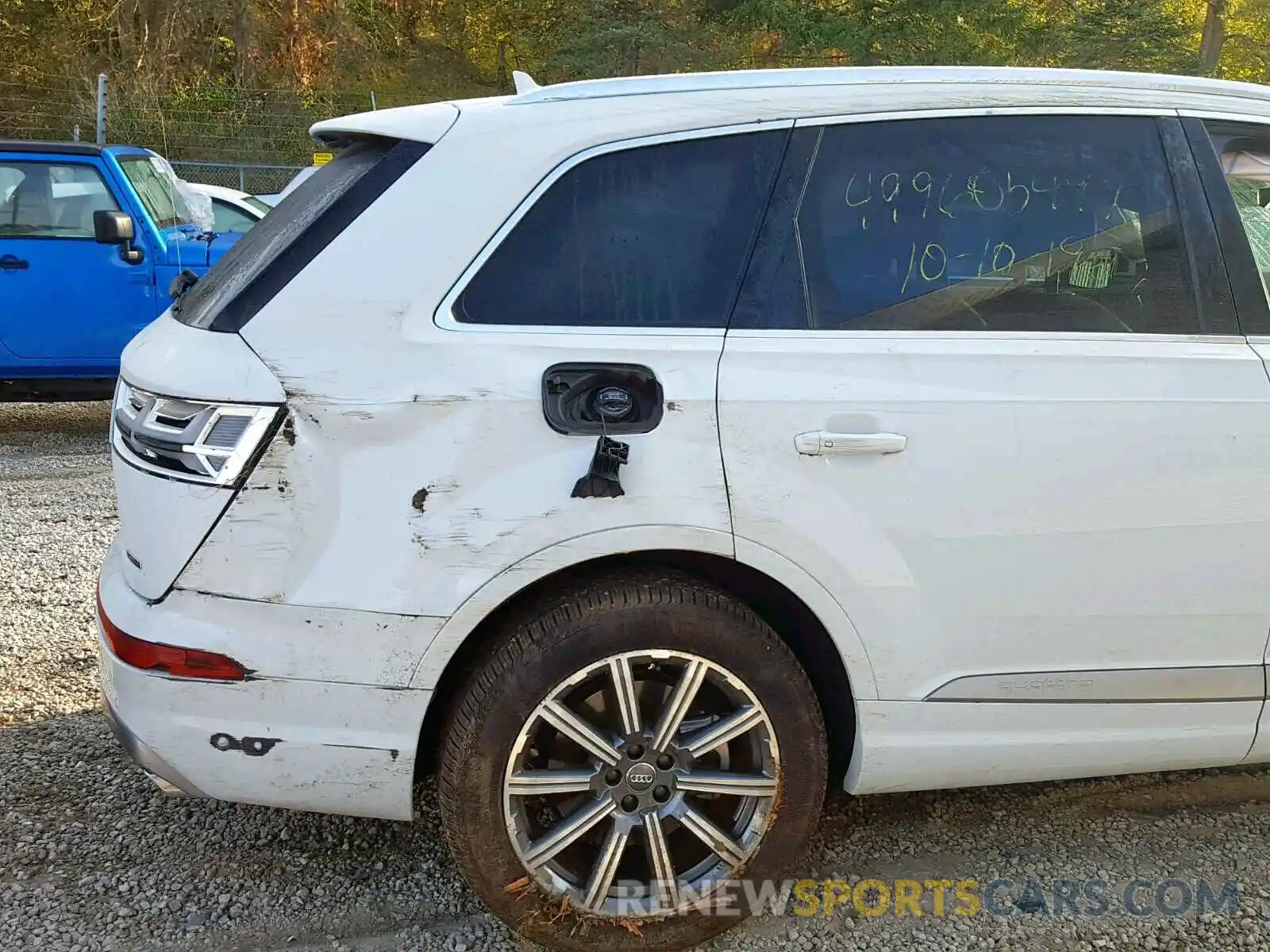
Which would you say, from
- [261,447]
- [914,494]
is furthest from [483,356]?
[914,494]

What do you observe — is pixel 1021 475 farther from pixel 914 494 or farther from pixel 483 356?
pixel 483 356

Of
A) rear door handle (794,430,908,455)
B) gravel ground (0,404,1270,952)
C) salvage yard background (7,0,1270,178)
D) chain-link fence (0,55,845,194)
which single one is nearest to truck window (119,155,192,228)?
gravel ground (0,404,1270,952)

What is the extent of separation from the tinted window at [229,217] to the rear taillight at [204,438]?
24.3ft

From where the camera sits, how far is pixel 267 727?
222cm

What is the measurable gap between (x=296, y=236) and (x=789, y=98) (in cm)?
111

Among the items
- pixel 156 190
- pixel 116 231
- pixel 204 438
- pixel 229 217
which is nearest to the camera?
pixel 204 438

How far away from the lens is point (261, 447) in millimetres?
2133

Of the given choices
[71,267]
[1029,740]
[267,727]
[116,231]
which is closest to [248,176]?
[71,267]

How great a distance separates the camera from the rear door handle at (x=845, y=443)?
2.22 metres

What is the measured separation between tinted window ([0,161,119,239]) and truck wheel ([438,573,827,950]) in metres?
6.41

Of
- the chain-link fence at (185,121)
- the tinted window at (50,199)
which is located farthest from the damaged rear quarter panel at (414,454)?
the chain-link fence at (185,121)

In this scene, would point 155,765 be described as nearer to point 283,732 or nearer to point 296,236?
point 283,732

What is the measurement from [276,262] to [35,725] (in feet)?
6.86

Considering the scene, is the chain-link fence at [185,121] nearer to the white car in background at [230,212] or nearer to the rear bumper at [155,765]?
the white car in background at [230,212]
